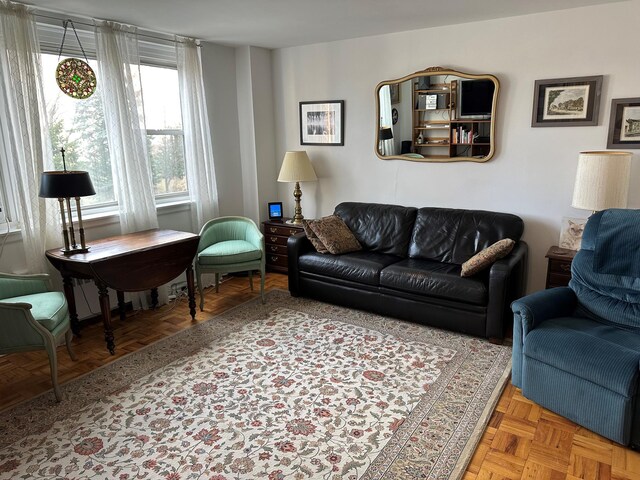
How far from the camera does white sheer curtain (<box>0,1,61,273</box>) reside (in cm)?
292

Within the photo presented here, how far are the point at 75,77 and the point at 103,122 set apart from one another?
15.9 inches

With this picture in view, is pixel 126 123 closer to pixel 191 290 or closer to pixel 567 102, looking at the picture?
pixel 191 290

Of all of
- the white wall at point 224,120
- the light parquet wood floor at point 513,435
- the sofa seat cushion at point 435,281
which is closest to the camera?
the light parquet wood floor at point 513,435

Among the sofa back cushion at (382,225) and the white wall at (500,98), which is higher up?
the white wall at (500,98)

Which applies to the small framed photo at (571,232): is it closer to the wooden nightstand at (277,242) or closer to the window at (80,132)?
the wooden nightstand at (277,242)

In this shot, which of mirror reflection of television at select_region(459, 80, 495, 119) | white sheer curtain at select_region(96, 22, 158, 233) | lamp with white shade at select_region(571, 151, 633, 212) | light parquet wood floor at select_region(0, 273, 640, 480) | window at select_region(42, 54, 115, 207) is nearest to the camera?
light parquet wood floor at select_region(0, 273, 640, 480)

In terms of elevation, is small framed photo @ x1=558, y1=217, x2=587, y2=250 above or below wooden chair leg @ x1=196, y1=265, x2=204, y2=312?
above

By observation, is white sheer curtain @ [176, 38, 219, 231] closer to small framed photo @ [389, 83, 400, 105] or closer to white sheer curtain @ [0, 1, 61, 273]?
white sheer curtain @ [0, 1, 61, 273]

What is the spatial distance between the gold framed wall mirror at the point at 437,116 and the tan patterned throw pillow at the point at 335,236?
81 centimetres

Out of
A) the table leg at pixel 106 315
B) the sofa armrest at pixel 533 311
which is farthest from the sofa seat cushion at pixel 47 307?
the sofa armrest at pixel 533 311

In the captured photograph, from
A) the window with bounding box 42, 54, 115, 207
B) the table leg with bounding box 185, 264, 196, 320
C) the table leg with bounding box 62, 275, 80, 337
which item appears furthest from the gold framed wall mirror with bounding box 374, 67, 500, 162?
the table leg with bounding box 62, 275, 80, 337

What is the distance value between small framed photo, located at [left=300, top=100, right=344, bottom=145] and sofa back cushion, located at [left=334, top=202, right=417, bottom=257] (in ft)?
2.55

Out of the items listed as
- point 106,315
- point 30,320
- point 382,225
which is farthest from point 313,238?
point 30,320

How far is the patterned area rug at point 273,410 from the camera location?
203 centimetres
